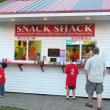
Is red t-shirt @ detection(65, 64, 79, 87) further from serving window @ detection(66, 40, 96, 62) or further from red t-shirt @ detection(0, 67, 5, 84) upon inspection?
red t-shirt @ detection(0, 67, 5, 84)

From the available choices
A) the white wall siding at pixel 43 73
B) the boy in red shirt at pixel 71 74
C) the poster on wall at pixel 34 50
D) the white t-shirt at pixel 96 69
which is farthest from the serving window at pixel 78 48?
the white t-shirt at pixel 96 69

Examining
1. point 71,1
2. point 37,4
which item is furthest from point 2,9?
point 71,1

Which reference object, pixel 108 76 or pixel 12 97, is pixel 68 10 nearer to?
A: pixel 108 76

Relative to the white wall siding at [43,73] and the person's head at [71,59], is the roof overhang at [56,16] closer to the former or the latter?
the white wall siding at [43,73]

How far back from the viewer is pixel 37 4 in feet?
51.9

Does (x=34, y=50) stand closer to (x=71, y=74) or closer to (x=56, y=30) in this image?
(x=56, y=30)

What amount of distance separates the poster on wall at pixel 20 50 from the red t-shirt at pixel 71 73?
2.39 m

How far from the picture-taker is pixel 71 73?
1413 centimetres

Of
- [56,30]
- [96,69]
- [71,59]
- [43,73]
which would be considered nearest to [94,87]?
[96,69]

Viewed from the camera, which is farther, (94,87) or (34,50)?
(34,50)

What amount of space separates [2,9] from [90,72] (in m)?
4.83

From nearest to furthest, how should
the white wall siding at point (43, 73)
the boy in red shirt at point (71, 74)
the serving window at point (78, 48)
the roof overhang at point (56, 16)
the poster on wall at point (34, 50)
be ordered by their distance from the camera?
the roof overhang at point (56, 16)
the boy in red shirt at point (71, 74)
the white wall siding at point (43, 73)
the serving window at point (78, 48)
the poster on wall at point (34, 50)

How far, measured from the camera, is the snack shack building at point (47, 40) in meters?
14.6

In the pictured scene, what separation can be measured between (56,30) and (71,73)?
6.68ft
